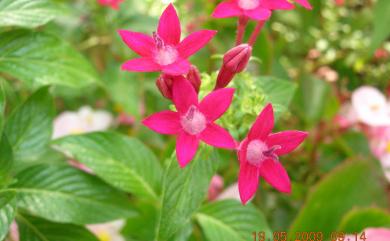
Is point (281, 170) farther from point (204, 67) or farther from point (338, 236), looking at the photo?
point (204, 67)

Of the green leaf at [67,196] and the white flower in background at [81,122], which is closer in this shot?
the green leaf at [67,196]

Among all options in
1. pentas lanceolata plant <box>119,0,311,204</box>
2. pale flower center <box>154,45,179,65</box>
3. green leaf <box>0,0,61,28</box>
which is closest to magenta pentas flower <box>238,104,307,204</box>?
pentas lanceolata plant <box>119,0,311,204</box>

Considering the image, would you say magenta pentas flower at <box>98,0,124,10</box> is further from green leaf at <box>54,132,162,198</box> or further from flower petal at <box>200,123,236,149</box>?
flower petal at <box>200,123,236,149</box>

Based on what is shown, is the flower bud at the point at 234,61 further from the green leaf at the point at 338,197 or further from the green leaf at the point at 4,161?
the green leaf at the point at 338,197

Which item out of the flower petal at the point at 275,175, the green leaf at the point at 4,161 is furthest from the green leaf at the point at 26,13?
the flower petal at the point at 275,175

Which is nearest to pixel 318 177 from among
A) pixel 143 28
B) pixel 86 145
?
pixel 143 28

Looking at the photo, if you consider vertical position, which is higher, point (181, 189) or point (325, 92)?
point (181, 189)

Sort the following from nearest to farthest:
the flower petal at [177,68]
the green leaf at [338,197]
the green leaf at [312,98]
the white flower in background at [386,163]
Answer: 1. the flower petal at [177,68]
2. the green leaf at [338,197]
3. the white flower in background at [386,163]
4. the green leaf at [312,98]

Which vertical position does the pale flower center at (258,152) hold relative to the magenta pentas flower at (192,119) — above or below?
below
